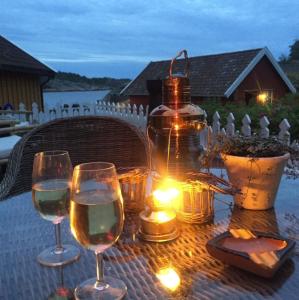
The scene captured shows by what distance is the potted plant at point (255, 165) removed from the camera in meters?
1.02

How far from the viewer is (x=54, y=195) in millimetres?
794


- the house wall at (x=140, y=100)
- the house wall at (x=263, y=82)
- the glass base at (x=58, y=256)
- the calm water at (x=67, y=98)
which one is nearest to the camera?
the glass base at (x=58, y=256)

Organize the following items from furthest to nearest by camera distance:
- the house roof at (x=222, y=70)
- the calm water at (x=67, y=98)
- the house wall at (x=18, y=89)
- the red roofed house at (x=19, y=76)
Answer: the house roof at (x=222, y=70), the house wall at (x=18, y=89), the red roofed house at (x=19, y=76), the calm water at (x=67, y=98)

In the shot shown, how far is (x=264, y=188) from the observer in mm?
1041

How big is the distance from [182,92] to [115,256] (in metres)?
0.57

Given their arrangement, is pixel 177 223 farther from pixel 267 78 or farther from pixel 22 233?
pixel 267 78

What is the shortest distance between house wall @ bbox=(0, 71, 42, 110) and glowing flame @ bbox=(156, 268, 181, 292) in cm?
996

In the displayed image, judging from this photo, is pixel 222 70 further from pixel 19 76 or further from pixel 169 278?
pixel 169 278

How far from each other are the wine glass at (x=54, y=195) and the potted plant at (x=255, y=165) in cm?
50

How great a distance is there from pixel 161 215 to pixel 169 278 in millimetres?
225

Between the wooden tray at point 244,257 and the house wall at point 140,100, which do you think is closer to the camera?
the wooden tray at point 244,257

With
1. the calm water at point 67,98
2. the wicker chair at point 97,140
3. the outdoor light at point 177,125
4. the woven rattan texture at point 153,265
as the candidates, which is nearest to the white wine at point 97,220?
the woven rattan texture at point 153,265

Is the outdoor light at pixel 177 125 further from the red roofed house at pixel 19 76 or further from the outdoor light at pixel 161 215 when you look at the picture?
the red roofed house at pixel 19 76

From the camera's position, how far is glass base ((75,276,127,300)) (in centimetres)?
64
